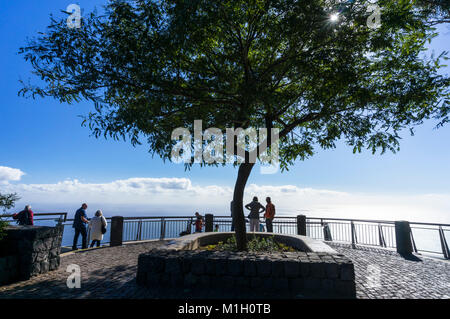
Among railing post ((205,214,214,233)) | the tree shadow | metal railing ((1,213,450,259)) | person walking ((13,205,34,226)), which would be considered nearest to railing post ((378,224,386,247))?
metal railing ((1,213,450,259))

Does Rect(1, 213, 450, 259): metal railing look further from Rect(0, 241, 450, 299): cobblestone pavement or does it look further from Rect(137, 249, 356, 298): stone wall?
Rect(137, 249, 356, 298): stone wall

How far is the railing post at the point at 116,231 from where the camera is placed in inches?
424

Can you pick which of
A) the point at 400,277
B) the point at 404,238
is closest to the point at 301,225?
the point at 404,238

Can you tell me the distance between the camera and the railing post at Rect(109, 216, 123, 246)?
10781 mm

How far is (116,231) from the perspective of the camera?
35.8ft

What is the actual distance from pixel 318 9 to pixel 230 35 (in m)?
2.23

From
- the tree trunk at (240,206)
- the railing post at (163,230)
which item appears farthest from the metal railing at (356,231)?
the railing post at (163,230)

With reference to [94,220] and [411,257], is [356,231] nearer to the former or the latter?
[411,257]

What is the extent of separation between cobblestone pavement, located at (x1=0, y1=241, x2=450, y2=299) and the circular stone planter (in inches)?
9.1

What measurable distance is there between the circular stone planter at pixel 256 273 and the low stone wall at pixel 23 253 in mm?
2897

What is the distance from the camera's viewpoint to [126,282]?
531 cm

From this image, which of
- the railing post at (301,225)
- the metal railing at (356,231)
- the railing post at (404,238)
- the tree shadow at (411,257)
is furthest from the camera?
the railing post at (301,225)

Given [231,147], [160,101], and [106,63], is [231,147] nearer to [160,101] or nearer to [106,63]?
[160,101]

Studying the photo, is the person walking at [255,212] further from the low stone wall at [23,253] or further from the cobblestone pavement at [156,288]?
the low stone wall at [23,253]
